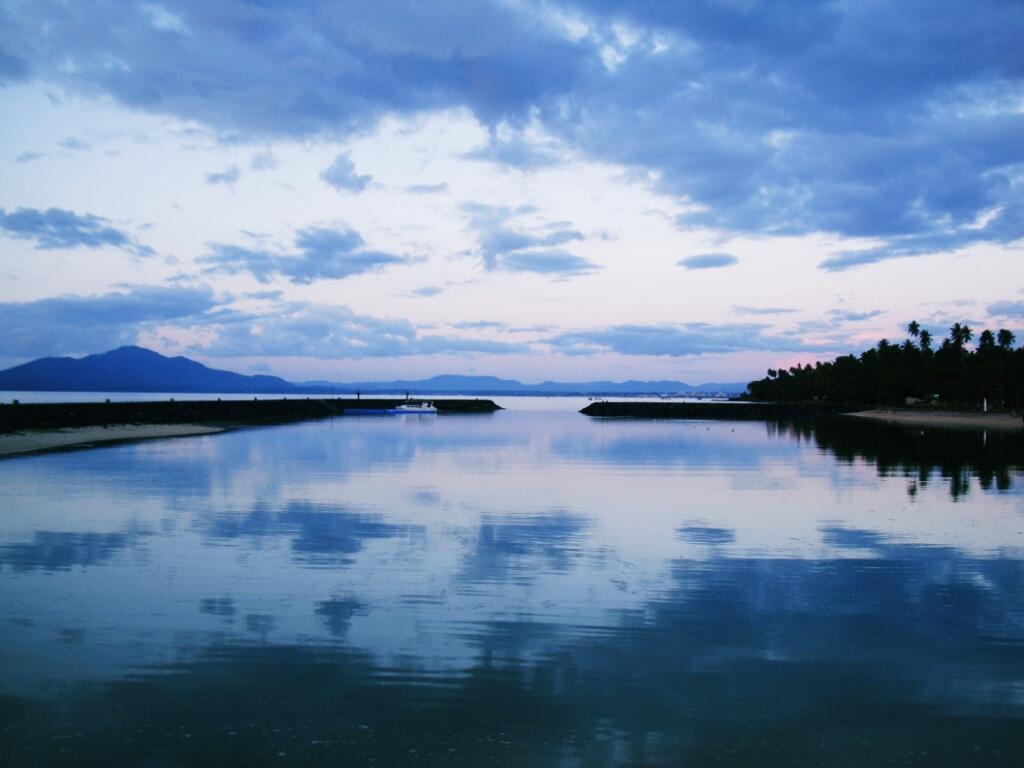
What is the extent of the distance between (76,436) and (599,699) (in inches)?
2200

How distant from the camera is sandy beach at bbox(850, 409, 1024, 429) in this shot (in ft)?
302

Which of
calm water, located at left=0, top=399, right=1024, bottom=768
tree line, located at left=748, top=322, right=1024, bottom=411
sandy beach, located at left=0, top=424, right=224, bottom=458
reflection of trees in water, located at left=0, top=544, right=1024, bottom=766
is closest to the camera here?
reflection of trees in water, located at left=0, top=544, right=1024, bottom=766

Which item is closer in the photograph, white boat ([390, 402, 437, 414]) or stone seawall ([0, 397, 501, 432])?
stone seawall ([0, 397, 501, 432])

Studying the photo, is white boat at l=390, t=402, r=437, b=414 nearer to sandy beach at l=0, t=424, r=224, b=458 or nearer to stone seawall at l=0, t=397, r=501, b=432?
stone seawall at l=0, t=397, r=501, b=432

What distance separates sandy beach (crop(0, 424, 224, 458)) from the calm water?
21.8 m

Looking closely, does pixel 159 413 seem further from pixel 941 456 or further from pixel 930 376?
pixel 930 376

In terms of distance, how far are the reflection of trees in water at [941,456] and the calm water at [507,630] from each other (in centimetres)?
747

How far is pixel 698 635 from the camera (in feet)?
37.8

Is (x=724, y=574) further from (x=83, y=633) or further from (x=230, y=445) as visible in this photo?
(x=230, y=445)

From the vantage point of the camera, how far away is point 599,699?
9000 millimetres

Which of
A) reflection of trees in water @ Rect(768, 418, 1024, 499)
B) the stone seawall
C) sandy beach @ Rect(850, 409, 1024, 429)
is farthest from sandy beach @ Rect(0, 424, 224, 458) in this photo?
sandy beach @ Rect(850, 409, 1024, 429)

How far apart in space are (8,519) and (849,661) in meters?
19.8

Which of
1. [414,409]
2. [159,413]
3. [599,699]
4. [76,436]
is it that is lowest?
[599,699]

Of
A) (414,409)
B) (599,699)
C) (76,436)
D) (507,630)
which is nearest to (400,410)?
(414,409)
